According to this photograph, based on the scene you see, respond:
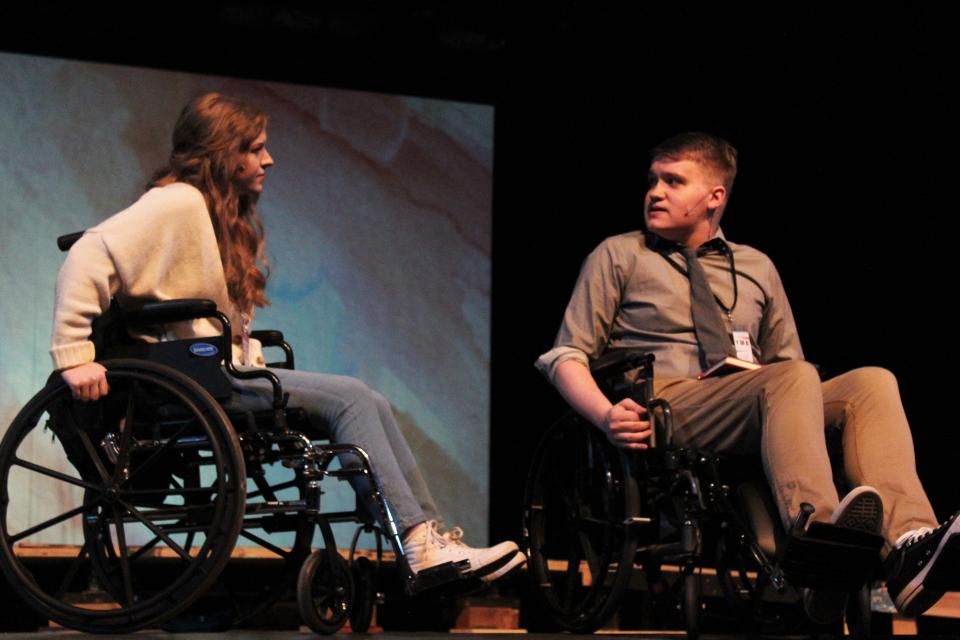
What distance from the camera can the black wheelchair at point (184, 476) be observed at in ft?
6.73

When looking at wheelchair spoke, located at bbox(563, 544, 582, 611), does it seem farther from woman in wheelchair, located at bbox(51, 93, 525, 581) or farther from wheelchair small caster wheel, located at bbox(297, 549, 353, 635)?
wheelchair small caster wheel, located at bbox(297, 549, 353, 635)

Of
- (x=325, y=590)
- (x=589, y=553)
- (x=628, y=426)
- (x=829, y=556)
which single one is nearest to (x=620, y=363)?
(x=628, y=426)

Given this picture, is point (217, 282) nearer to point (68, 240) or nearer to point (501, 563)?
point (68, 240)

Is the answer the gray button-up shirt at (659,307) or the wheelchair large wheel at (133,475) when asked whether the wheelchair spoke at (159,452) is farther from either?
the gray button-up shirt at (659,307)

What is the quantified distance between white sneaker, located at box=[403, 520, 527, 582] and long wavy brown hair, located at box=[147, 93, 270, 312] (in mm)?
679

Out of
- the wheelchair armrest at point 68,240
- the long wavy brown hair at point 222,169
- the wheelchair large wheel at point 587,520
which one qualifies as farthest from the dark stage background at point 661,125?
the wheelchair armrest at point 68,240

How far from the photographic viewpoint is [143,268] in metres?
2.36

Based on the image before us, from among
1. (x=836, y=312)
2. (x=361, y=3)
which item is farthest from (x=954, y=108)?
(x=361, y=3)

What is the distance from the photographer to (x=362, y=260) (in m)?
4.64

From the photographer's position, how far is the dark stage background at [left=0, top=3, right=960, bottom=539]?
397 cm

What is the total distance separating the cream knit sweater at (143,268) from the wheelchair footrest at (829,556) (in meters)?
1.25

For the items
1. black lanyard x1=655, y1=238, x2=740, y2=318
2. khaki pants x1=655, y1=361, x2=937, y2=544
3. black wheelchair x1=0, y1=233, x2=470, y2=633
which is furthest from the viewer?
black lanyard x1=655, y1=238, x2=740, y2=318

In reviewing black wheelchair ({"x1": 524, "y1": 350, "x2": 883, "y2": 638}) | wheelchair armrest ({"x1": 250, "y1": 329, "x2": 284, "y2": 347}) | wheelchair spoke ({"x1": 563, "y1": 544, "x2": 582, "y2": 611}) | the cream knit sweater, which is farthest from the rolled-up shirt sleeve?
the cream knit sweater

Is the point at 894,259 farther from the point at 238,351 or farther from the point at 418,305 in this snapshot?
the point at 238,351
